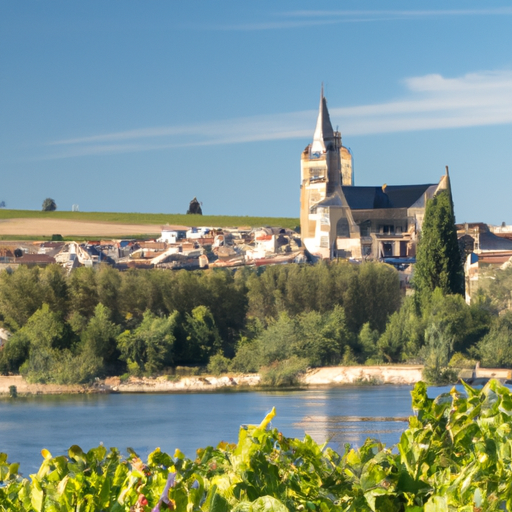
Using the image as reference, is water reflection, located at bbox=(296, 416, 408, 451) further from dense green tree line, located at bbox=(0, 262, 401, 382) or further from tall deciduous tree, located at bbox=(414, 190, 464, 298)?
tall deciduous tree, located at bbox=(414, 190, 464, 298)

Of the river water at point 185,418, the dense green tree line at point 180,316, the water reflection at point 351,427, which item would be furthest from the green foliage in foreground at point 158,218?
the water reflection at point 351,427

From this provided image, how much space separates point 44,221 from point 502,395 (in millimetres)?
60610

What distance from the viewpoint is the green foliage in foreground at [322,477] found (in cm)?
276

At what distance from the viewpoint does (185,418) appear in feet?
80.0

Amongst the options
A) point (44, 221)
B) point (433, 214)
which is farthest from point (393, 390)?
point (44, 221)

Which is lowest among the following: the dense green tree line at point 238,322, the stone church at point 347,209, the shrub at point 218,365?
the shrub at point 218,365

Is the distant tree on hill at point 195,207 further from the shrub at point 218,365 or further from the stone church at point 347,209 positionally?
the shrub at point 218,365

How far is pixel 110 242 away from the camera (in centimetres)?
5488

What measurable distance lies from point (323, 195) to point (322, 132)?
3653 millimetres

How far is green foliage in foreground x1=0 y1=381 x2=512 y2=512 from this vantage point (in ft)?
9.07

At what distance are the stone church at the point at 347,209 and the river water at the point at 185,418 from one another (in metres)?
20.8

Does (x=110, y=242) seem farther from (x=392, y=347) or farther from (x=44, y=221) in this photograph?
(x=392, y=347)

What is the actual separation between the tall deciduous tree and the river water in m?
5.13

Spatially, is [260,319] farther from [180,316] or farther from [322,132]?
[322,132]
